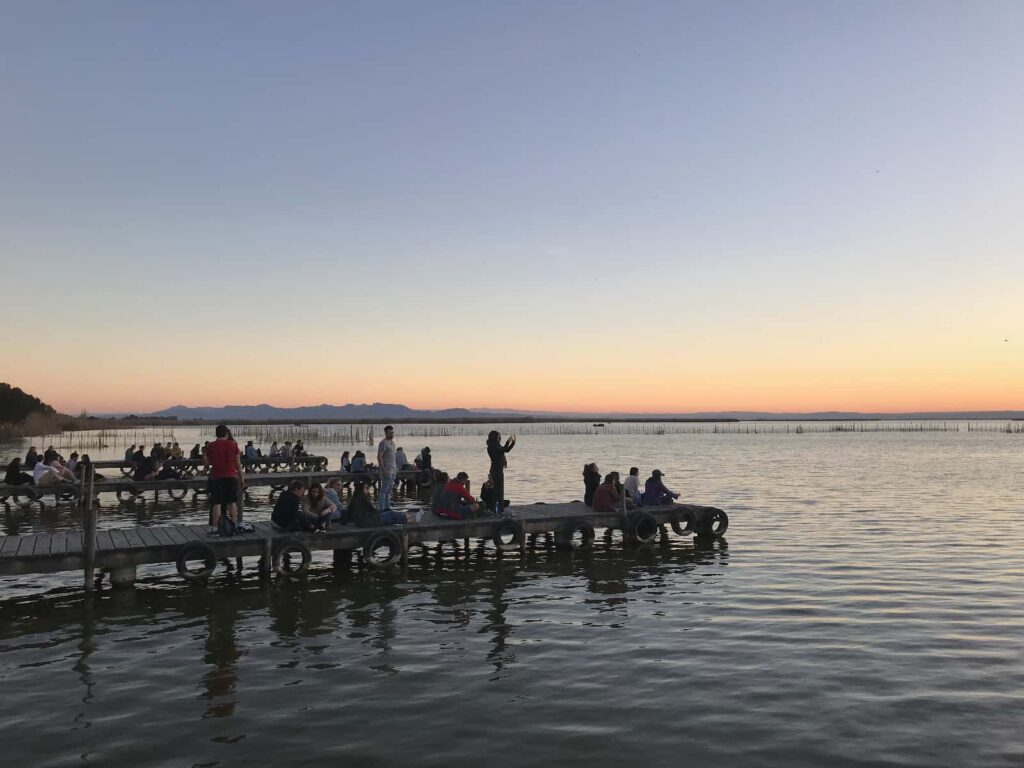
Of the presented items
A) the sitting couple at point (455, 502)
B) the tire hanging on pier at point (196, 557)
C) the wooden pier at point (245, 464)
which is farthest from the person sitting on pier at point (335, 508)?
the wooden pier at point (245, 464)

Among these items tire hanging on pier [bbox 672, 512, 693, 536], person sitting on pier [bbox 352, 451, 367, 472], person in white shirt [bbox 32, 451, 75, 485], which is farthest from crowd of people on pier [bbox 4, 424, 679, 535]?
person sitting on pier [bbox 352, 451, 367, 472]

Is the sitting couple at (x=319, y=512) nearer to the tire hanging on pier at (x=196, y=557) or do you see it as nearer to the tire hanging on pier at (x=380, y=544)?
the tire hanging on pier at (x=380, y=544)

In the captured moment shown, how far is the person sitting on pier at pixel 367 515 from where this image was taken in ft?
60.0

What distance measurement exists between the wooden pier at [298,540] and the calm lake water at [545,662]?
2.11 ft

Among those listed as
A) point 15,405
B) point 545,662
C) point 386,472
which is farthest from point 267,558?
point 15,405

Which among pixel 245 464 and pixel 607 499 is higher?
pixel 607 499

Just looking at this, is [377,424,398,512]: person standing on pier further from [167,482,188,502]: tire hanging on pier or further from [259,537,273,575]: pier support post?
[167,482,188,502]: tire hanging on pier

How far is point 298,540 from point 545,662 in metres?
7.78

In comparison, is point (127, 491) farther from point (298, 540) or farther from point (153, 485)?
point (298, 540)

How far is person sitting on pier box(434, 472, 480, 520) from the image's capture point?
65.1 ft

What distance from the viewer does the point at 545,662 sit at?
11125mm

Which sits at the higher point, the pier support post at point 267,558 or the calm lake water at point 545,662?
the pier support post at point 267,558

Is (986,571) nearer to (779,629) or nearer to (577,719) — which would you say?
(779,629)

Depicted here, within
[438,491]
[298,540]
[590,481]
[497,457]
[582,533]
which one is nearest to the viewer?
[298,540]
